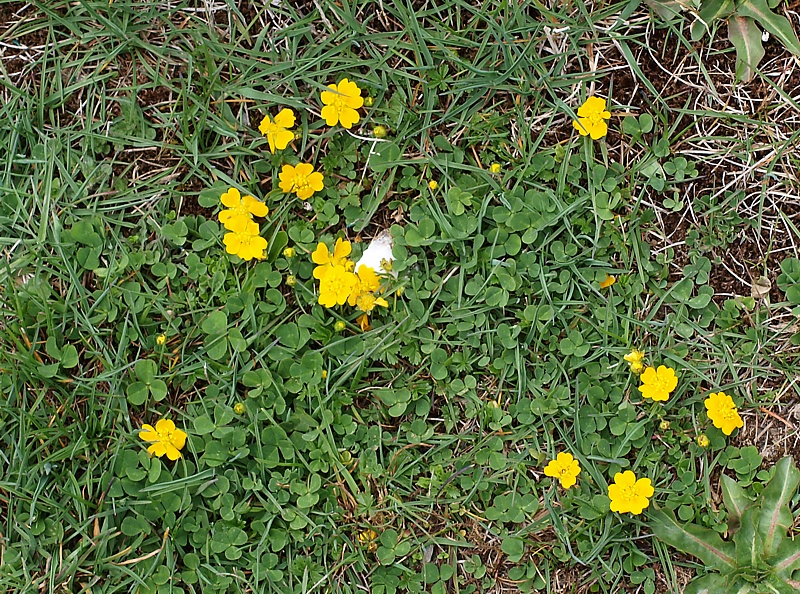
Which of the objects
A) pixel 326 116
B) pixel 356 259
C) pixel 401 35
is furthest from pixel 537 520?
pixel 401 35

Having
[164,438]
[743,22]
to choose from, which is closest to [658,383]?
[743,22]

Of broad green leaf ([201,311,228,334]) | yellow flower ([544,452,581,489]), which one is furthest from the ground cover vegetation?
yellow flower ([544,452,581,489])

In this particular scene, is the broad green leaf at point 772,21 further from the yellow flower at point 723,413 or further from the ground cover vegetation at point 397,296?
the yellow flower at point 723,413

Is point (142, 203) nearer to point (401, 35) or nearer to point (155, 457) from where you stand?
point (155, 457)

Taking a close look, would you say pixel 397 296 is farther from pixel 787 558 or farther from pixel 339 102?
pixel 787 558

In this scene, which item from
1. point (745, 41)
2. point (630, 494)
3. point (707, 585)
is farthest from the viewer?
point (745, 41)

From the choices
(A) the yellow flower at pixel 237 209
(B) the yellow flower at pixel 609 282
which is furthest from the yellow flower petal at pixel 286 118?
(B) the yellow flower at pixel 609 282
